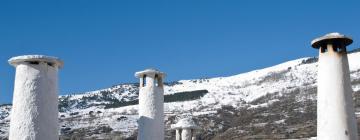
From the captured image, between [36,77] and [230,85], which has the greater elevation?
[230,85]

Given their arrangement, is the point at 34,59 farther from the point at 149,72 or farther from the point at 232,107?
the point at 232,107

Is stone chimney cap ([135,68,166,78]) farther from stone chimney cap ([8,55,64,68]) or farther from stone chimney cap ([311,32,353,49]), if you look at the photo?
stone chimney cap ([311,32,353,49])

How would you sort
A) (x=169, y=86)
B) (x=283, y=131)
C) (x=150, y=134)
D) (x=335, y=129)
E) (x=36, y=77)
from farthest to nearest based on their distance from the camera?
(x=169, y=86)
(x=283, y=131)
(x=150, y=134)
(x=36, y=77)
(x=335, y=129)

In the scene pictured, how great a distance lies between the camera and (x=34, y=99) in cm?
1377

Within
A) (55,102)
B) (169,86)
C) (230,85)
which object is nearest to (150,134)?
(55,102)

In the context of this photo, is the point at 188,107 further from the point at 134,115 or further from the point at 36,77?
the point at 36,77

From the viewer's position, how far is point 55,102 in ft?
46.6

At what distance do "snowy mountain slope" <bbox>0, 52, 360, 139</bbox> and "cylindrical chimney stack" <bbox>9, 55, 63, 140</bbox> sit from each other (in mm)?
41798

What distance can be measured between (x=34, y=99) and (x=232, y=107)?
3500 inches

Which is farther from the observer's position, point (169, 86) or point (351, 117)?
point (169, 86)

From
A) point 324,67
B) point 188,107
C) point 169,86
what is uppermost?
point 169,86

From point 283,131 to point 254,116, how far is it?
68.8 ft

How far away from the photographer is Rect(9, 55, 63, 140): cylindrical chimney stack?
537 inches

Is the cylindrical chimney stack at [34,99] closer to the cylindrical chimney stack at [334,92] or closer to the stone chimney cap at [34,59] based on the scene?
the stone chimney cap at [34,59]
